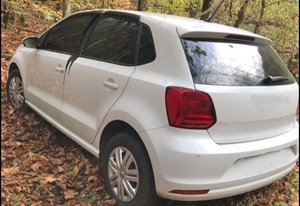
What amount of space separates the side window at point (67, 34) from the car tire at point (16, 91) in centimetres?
72

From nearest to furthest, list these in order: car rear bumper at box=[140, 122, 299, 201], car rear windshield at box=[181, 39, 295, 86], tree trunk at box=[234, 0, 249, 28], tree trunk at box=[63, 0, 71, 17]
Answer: car rear bumper at box=[140, 122, 299, 201], car rear windshield at box=[181, 39, 295, 86], tree trunk at box=[63, 0, 71, 17], tree trunk at box=[234, 0, 249, 28]

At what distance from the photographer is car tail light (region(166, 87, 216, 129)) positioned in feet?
7.39

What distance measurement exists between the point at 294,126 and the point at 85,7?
5326mm

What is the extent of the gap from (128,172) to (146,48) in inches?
42.5

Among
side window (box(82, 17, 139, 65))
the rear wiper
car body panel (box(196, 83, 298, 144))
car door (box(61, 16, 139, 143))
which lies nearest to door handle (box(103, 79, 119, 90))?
car door (box(61, 16, 139, 143))

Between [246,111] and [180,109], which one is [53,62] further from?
[246,111]

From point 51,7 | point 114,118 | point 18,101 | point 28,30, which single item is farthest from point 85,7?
point 114,118

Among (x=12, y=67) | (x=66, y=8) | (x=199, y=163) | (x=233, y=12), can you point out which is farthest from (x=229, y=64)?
(x=233, y=12)

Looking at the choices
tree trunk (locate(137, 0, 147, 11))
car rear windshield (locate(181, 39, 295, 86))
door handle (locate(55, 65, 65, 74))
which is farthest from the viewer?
tree trunk (locate(137, 0, 147, 11))

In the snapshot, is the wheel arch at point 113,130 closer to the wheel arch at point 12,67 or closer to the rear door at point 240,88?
the rear door at point 240,88

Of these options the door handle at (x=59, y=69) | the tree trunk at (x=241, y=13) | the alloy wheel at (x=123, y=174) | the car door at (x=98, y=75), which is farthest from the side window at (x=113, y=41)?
the tree trunk at (x=241, y=13)

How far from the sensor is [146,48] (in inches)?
106

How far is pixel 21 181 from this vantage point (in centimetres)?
290

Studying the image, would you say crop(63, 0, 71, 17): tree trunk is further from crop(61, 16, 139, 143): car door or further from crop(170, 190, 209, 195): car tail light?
crop(170, 190, 209, 195): car tail light
